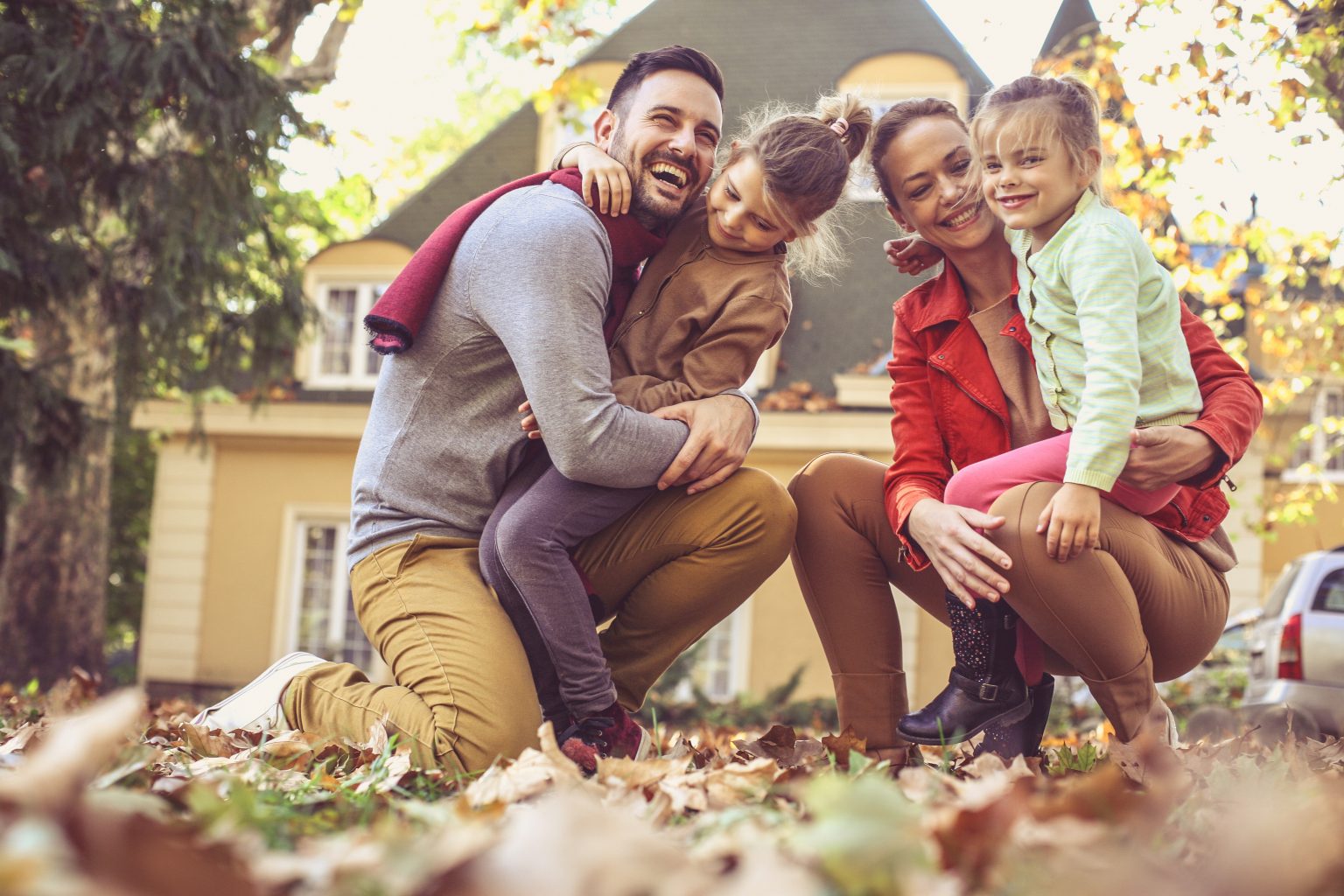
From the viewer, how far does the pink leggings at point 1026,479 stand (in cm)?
257

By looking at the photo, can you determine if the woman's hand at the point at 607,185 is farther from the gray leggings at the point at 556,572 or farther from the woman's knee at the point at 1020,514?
the woman's knee at the point at 1020,514

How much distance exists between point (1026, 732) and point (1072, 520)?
1.99 ft

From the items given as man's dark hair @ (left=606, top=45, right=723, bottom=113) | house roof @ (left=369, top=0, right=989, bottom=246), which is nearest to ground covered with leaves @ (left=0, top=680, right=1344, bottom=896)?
man's dark hair @ (left=606, top=45, right=723, bottom=113)

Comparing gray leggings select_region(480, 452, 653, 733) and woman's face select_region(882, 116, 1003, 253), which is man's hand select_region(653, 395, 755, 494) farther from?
woman's face select_region(882, 116, 1003, 253)

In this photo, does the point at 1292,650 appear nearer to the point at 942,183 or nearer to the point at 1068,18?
the point at 942,183

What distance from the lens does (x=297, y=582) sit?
45.2 ft

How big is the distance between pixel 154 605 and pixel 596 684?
499 inches

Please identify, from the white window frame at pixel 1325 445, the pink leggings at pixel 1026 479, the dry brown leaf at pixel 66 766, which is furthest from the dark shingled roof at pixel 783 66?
the dry brown leaf at pixel 66 766

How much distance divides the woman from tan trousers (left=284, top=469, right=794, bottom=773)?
7.1 inches

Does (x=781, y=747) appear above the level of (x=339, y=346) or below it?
below

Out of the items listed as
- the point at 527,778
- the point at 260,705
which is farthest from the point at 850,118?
the point at 260,705

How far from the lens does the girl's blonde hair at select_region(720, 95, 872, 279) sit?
114 inches

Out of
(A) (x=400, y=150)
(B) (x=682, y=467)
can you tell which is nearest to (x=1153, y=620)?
(B) (x=682, y=467)

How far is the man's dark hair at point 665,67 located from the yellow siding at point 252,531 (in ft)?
35.5
